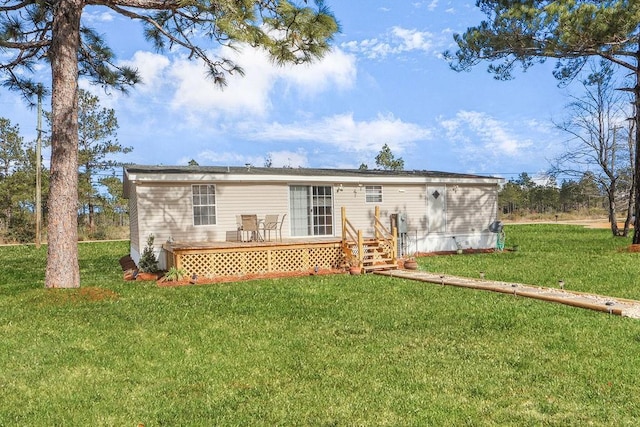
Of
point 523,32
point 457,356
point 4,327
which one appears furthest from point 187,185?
point 523,32

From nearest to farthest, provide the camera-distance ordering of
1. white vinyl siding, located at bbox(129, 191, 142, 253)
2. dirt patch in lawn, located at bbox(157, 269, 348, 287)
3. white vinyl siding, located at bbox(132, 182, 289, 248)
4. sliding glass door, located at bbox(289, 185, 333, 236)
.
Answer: dirt patch in lawn, located at bbox(157, 269, 348, 287)
white vinyl siding, located at bbox(132, 182, 289, 248)
white vinyl siding, located at bbox(129, 191, 142, 253)
sliding glass door, located at bbox(289, 185, 333, 236)

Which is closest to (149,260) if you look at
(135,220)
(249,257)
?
(249,257)

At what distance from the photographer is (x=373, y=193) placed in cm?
1579

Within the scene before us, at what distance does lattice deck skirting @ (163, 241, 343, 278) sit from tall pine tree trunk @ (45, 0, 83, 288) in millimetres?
2378

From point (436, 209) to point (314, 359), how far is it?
1272 centimetres

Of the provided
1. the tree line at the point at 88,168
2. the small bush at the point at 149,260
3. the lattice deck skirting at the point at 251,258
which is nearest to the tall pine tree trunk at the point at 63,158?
the lattice deck skirting at the point at 251,258

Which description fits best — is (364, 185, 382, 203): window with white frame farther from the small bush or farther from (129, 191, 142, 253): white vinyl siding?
(129, 191, 142, 253): white vinyl siding

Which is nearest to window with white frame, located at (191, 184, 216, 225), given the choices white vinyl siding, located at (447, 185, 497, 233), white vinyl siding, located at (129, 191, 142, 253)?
white vinyl siding, located at (129, 191, 142, 253)

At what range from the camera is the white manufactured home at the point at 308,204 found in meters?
12.6

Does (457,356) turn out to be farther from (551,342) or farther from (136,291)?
(136,291)

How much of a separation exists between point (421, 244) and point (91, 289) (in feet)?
35.9

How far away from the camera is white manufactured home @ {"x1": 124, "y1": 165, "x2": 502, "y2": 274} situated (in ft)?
41.4

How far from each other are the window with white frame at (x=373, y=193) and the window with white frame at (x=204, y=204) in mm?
5046

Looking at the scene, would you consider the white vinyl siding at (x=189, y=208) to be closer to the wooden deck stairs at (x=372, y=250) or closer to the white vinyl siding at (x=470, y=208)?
the wooden deck stairs at (x=372, y=250)
